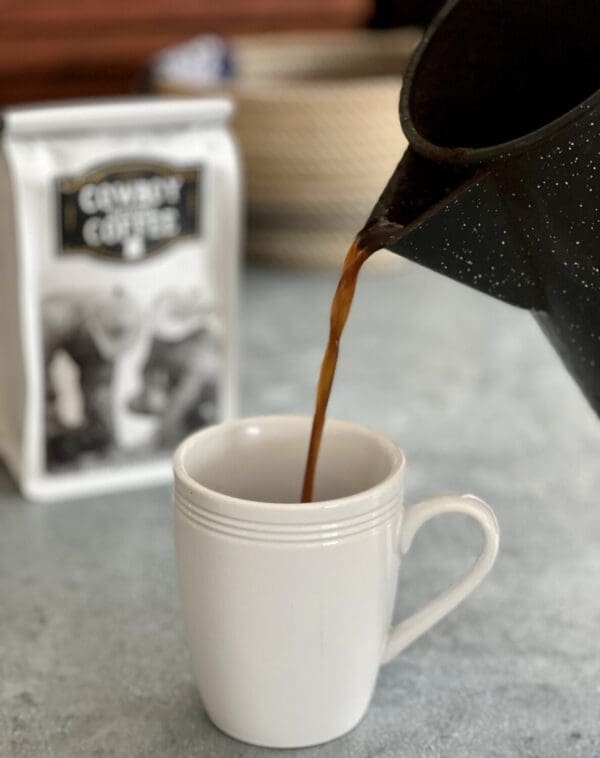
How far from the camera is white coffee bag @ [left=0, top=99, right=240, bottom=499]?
88 centimetres

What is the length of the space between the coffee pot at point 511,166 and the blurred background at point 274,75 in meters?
0.69

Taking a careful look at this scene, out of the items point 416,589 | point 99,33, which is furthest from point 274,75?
point 416,589

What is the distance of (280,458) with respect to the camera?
0.69 m

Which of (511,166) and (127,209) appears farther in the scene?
(127,209)

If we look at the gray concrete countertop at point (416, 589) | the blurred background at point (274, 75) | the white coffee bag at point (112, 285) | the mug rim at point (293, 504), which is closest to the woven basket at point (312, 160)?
the blurred background at point (274, 75)

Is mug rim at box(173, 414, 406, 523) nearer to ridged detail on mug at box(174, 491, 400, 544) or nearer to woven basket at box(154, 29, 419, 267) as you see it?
ridged detail on mug at box(174, 491, 400, 544)

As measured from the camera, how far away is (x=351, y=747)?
2.11 feet

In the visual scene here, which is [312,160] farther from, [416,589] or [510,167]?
[510,167]

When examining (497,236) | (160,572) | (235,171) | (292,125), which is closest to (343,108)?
(292,125)

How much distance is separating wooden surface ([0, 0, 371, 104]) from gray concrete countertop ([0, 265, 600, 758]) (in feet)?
2.05

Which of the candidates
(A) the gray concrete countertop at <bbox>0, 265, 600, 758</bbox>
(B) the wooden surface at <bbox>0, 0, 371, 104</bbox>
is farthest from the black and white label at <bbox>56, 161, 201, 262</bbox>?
(B) the wooden surface at <bbox>0, 0, 371, 104</bbox>

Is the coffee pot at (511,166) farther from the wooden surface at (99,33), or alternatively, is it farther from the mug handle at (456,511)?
the wooden surface at (99,33)

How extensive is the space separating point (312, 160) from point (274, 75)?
0.92ft

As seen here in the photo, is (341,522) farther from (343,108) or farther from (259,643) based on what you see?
(343,108)
